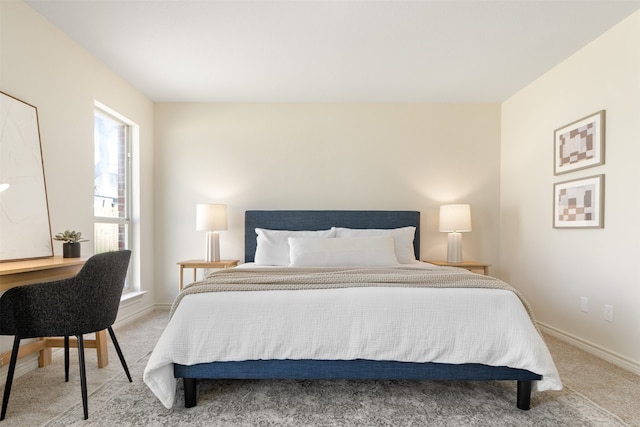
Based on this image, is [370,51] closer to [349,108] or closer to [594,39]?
[349,108]

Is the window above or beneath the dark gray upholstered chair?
above

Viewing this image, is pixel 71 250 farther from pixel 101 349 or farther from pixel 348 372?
pixel 348 372

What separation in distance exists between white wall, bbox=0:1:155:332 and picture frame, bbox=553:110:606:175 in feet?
13.9

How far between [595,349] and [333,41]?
3224 mm

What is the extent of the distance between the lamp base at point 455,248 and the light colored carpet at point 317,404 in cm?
167

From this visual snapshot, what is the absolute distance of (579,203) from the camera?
9.96 feet

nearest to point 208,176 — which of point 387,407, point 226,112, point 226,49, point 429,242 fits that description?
point 226,112

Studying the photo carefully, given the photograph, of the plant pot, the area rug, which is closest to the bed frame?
the area rug

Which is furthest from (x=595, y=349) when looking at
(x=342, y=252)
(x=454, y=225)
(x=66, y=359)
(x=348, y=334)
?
(x=66, y=359)

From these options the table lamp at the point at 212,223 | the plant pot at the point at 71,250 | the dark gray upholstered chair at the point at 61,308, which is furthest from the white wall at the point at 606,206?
the plant pot at the point at 71,250

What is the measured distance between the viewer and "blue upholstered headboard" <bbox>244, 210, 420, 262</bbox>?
165 inches

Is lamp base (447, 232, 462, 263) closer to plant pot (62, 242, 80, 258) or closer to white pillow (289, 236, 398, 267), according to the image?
white pillow (289, 236, 398, 267)

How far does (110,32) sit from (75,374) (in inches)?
98.6

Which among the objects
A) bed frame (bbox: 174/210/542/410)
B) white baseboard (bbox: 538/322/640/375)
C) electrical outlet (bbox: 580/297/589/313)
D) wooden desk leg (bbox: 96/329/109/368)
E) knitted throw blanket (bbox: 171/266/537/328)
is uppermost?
knitted throw blanket (bbox: 171/266/537/328)
